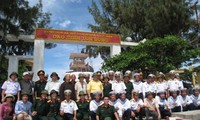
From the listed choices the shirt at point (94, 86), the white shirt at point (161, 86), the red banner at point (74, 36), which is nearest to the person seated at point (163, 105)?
the white shirt at point (161, 86)

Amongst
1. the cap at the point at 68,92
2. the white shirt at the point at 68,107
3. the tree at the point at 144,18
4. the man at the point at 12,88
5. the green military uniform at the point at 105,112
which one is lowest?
the green military uniform at the point at 105,112

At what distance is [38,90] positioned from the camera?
7926mm

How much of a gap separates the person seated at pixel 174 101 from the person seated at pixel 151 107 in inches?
49.7

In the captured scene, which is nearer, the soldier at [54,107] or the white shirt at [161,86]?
the soldier at [54,107]

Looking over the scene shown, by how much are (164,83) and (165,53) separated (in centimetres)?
474

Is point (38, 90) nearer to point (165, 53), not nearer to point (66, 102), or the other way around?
point (66, 102)

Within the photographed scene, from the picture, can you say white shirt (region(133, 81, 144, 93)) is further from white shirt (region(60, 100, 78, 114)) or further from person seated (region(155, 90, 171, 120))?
white shirt (region(60, 100, 78, 114))

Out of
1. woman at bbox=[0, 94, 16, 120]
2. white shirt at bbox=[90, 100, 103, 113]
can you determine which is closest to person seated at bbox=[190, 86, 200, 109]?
white shirt at bbox=[90, 100, 103, 113]

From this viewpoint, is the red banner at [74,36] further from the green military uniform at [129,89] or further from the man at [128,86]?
the green military uniform at [129,89]

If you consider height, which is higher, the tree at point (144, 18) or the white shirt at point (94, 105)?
the tree at point (144, 18)

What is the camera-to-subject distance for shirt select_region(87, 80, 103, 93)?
834cm

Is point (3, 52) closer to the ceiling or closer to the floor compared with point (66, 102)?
closer to the ceiling

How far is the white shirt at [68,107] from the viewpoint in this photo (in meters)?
7.57

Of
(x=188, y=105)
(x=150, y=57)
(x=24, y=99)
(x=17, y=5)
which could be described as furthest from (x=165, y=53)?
(x=24, y=99)
